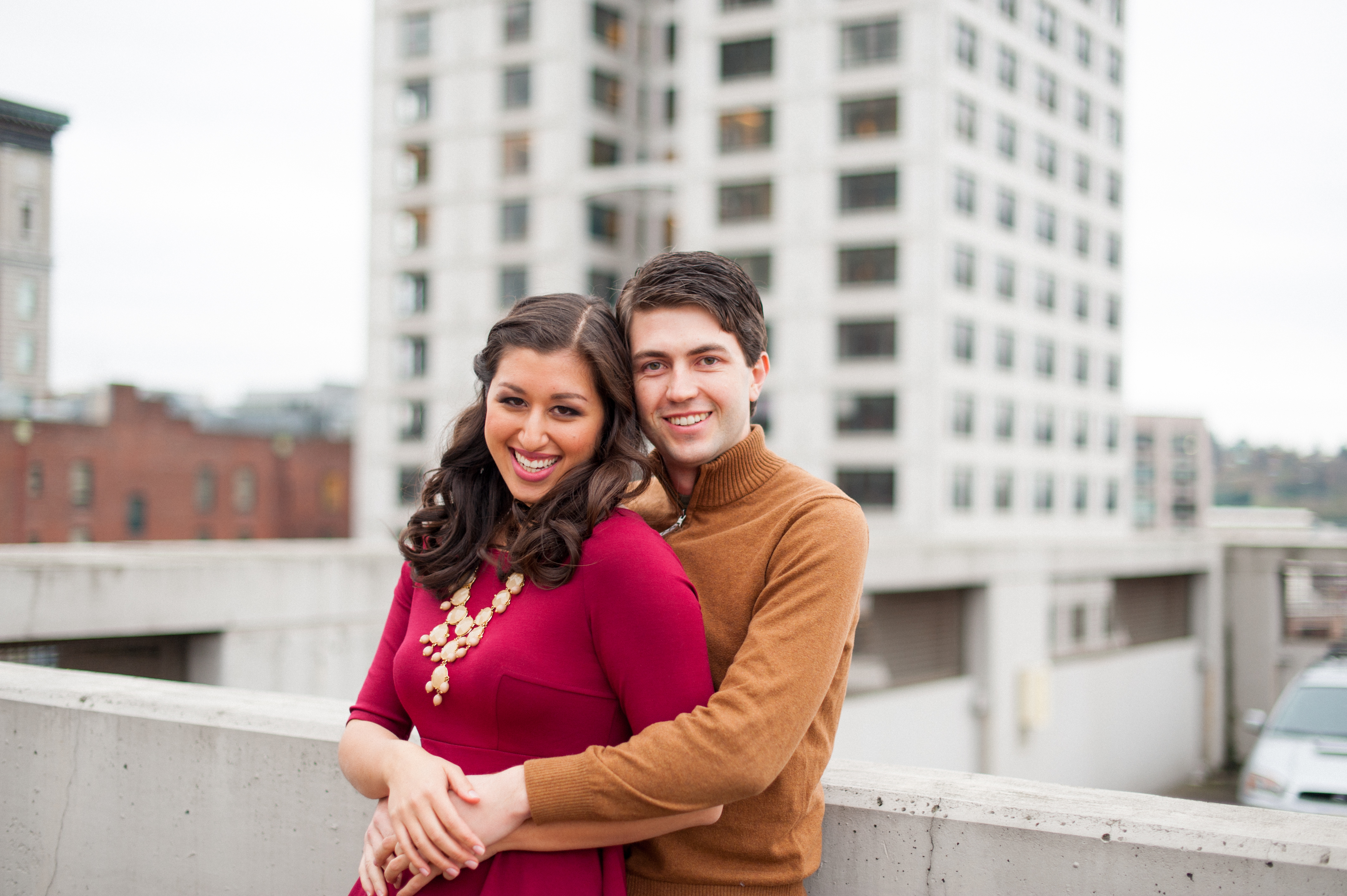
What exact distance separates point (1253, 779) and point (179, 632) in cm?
1170

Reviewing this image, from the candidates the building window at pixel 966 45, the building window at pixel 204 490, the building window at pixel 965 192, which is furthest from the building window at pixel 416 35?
the building window at pixel 965 192

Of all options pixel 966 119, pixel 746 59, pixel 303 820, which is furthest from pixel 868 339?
pixel 303 820

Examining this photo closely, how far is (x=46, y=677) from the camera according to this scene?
4258 mm

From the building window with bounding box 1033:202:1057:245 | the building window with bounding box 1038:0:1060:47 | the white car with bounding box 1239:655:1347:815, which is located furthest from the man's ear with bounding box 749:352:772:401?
the building window with bounding box 1038:0:1060:47

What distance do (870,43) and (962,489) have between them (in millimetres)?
16936

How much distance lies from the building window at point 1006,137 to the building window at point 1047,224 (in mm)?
2887

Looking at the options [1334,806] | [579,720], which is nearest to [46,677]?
[579,720]

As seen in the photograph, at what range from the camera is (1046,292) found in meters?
44.6

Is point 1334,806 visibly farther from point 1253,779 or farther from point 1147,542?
point 1147,542

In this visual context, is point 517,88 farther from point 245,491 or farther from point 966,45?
point 245,491

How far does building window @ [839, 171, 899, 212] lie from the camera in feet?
129

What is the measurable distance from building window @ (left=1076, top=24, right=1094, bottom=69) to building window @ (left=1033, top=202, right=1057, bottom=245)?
6973 millimetres

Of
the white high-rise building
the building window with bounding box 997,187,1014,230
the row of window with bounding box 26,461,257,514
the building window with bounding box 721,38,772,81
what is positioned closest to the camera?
the white high-rise building

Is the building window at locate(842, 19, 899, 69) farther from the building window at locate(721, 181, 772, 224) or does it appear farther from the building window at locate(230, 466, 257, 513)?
the building window at locate(230, 466, 257, 513)
